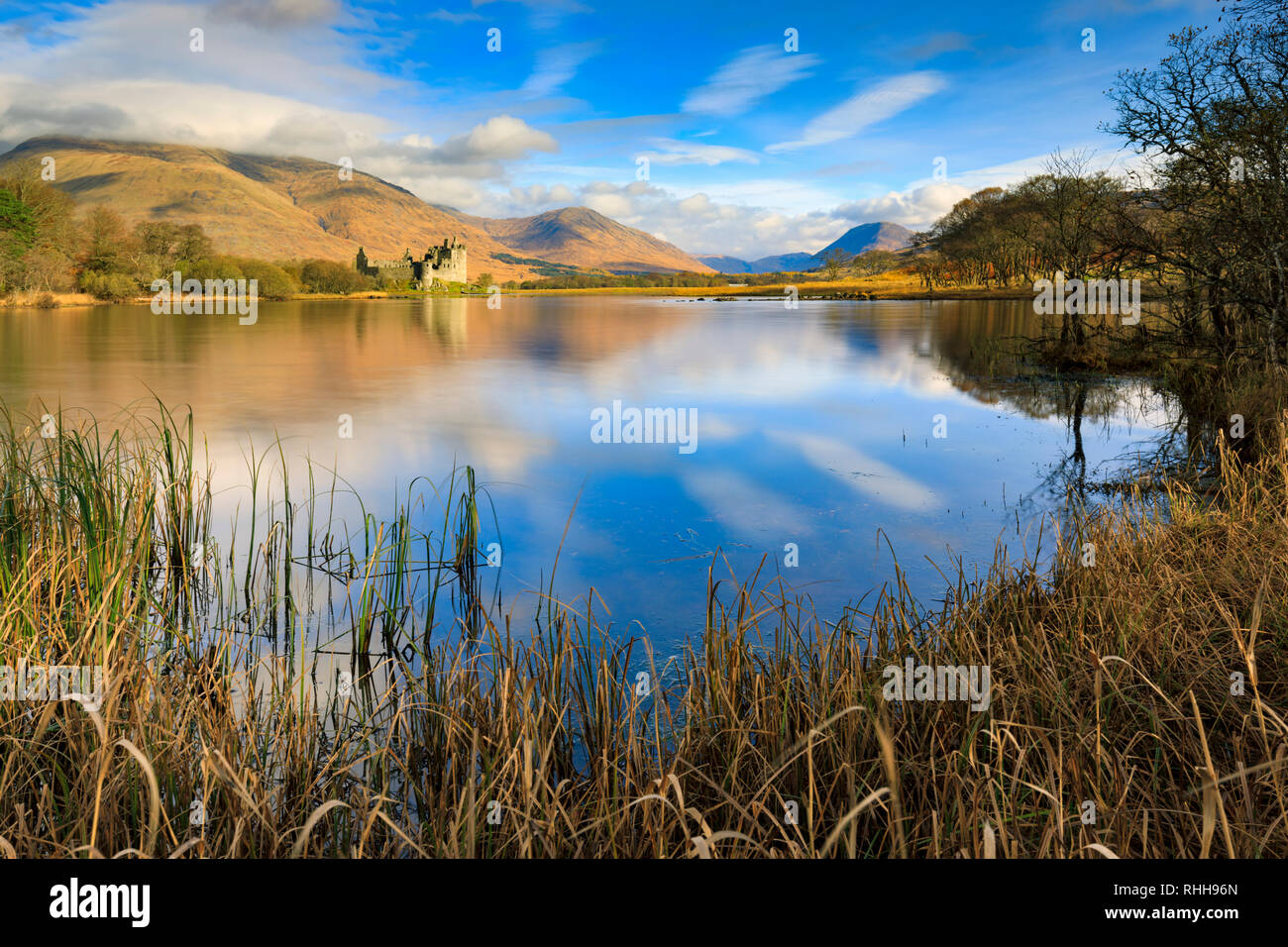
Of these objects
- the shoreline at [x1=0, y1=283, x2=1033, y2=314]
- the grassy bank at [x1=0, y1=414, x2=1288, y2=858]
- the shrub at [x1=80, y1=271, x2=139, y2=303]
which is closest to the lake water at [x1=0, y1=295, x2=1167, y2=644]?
the grassy bank at [x1=0, y1=414, x2=1288, y2=858]

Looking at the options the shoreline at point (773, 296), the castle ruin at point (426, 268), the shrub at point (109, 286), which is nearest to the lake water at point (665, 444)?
the shoreline at point (773, 296)

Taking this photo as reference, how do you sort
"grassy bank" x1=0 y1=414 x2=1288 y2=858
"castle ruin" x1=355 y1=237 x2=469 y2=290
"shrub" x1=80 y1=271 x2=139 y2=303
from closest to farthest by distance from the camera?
"grassy bank" x1=0 y1=414 x2=1288 y2=858 < "shrub" x1=80 y1=271 x2=139 y2=303 < "castle ruin" x1=355 y1=237 x2=469 y2=290

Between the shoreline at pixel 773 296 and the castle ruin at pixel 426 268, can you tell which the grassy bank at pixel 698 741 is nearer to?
the shoreline at pixel 773 296

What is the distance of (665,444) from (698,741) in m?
9.71

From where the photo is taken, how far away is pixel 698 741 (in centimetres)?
326

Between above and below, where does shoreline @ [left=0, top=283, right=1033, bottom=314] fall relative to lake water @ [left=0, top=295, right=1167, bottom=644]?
above

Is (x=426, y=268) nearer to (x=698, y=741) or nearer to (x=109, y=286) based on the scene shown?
(x=109, y=286)

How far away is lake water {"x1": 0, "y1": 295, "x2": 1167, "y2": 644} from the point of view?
23.8 feet

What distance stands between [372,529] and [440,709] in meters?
4.09

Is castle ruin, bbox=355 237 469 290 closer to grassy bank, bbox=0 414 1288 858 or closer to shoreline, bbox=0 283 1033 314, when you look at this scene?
shoreline, bbox=0 283 1033 314

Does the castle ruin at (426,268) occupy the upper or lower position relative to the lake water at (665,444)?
upper

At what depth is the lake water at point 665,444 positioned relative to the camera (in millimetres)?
7262

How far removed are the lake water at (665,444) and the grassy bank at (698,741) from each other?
1.44 metres

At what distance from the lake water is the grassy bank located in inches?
56.9
